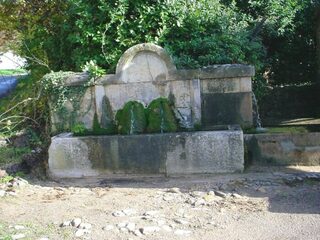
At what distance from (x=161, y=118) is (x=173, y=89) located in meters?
0.69

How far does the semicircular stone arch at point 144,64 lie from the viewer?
26.0 ft

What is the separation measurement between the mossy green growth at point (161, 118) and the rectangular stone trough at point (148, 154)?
0.37m

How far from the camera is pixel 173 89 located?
8.04 m

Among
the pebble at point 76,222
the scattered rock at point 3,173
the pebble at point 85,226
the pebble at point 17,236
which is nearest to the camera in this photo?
the pebble at point 17,236

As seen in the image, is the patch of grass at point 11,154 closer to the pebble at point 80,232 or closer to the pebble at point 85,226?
the pebble at point 85,226

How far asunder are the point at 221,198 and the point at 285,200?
834mm


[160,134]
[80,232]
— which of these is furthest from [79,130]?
[80,232]

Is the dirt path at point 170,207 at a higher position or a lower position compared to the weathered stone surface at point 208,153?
lower

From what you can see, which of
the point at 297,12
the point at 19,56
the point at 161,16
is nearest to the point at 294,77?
the point at 297,12

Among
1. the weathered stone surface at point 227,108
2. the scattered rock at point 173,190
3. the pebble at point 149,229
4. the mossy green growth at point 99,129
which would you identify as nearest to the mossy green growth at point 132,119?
the mossy green growth at point 99,129

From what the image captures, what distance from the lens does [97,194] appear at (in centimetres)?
654

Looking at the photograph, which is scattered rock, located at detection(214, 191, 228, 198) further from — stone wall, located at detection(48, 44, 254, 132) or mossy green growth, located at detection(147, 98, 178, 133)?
stone wall, located at detection(48, 44, 254, 132)

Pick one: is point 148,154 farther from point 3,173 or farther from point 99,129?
point 3,173

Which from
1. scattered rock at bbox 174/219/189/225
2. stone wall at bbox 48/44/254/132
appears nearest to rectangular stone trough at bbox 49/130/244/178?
stone wall at bbox 48/44/254/132
